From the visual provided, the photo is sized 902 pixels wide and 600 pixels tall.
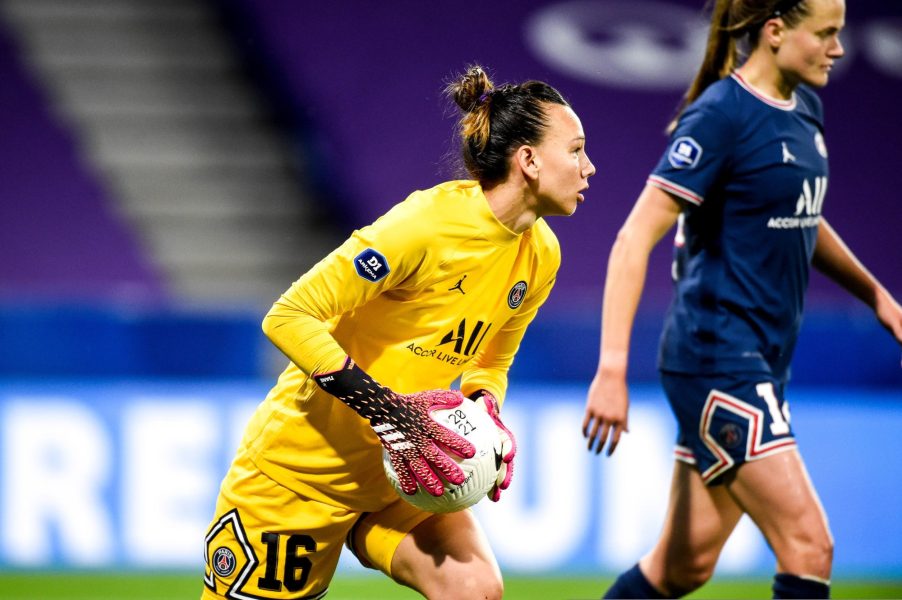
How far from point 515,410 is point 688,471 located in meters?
2.27

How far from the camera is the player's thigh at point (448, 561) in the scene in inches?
126

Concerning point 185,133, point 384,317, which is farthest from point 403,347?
point 185,133

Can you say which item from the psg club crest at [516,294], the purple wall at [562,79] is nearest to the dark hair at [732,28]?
→ the psg club crest at [516,294]

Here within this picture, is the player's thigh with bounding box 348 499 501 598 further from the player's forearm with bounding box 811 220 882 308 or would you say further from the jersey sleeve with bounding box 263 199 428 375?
the player's forearm with bounding box 811 220 882 308

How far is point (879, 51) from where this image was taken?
314 inches

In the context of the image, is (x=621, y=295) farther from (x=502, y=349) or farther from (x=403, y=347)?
(x=403, y=347)

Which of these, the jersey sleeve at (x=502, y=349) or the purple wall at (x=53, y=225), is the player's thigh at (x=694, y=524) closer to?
the jersey sleeve at (x=502, y=349)

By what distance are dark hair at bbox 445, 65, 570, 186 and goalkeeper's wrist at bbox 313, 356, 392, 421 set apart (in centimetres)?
61

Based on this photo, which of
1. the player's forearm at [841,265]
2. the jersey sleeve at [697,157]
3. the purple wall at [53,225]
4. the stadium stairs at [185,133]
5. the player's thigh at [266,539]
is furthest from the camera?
the stadium stairs at [185,133]

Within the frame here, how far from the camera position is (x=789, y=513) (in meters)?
3.37

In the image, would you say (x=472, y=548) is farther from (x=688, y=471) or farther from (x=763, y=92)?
(x=763, y=92)

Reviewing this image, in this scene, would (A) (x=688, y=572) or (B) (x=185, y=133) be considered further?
(B) (x=185, y=133)

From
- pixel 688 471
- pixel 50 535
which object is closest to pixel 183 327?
pixel 50 535

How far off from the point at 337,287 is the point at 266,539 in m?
0.70
